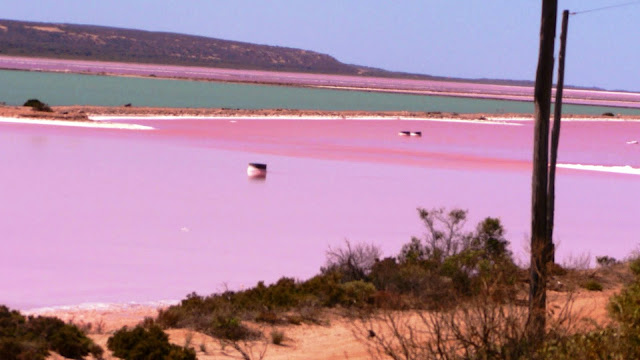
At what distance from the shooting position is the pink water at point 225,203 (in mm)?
13562

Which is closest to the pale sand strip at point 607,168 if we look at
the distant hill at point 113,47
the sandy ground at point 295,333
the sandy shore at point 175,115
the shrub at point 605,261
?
the shrub at point 605,261

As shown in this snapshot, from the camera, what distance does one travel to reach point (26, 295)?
465 inches

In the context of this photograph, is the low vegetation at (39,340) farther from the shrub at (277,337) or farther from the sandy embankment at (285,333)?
the shrub at (277,337)

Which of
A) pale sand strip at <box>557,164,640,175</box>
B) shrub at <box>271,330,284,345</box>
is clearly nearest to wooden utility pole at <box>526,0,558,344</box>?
shrub at <box>271,330,284,345</box>

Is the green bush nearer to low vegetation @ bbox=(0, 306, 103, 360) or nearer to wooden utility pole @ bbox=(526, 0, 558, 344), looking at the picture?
low vegetation @ bbox=(0, 306, 103, 360)

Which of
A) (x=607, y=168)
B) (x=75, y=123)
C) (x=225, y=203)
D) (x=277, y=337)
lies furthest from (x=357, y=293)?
(x=75, y=123)

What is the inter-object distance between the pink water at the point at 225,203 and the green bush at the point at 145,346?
2.86m

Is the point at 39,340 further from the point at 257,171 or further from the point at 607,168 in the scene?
the point at 607,168

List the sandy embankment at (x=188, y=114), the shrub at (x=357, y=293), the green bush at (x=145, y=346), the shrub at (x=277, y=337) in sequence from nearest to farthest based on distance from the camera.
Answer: the green bush at (x=145, y=346)
the shrub at (x=277, y=337)
the shrub at (x=357, y=293)
the sandy embankment at (x=188, y=114)

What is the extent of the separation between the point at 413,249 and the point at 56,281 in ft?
15.2

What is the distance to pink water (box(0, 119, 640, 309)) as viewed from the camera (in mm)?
13562

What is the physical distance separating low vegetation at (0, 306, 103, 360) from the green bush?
0.18 m

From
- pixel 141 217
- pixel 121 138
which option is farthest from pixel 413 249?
pixel 121 138

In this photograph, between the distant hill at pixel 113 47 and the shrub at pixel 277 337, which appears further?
the distant hill at pixel 113 47
